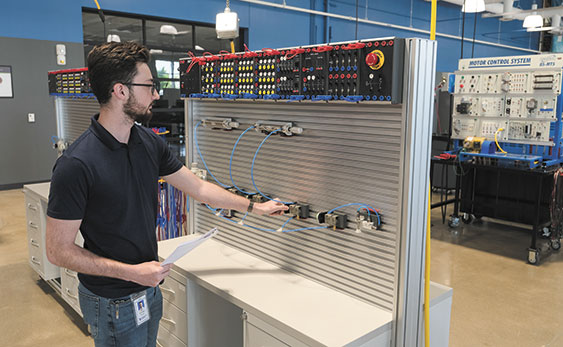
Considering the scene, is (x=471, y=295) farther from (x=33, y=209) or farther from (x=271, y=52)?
(x=33, y=209)

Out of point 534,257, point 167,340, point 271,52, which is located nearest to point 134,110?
point 271,52

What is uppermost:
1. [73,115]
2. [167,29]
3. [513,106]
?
[167,29]

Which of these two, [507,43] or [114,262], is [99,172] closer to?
[114,262]

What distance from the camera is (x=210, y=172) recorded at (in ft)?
8.41

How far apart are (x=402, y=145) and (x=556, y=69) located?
4.06 metres

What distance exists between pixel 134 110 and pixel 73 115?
285 cm

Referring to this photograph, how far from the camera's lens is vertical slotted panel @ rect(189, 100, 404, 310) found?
1.67 m

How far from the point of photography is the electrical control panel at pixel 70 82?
11.9 feet

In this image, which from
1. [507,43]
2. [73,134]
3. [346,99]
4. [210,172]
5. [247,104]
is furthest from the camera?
[507,43]

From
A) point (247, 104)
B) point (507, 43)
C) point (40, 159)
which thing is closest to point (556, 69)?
point (247, 104)

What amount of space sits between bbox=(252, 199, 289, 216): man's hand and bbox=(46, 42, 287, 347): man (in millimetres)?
521

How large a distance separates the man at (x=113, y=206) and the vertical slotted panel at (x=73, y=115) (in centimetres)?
234

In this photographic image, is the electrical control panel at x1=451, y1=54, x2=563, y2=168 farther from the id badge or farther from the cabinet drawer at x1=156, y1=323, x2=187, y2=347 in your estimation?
the id badge

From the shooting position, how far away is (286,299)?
1.78m
